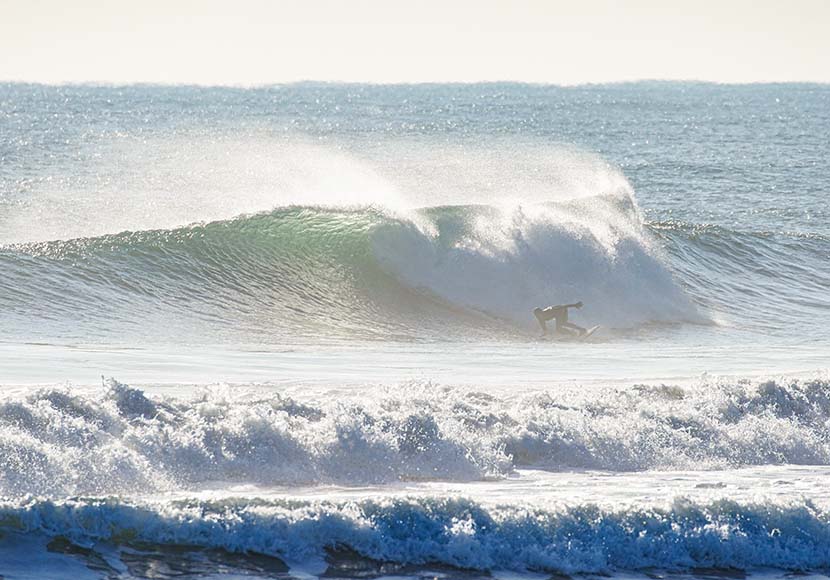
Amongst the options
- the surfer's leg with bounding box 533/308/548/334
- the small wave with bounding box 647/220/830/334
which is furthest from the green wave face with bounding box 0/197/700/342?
the small wave with bounding box 647/220/830/334

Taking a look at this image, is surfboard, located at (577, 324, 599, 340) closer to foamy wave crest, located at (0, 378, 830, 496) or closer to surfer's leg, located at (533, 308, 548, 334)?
surfer's leg, located at (533, 308, 548, 334)

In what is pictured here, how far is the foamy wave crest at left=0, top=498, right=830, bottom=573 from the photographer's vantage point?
730 cm

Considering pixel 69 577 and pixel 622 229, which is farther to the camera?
pixel 622 229

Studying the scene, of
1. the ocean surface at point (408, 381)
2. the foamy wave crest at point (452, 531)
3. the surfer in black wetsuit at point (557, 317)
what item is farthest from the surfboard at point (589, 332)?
the foamy wave crest at point (452, 531)

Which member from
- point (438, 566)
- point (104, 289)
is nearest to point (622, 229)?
point (104, 289)

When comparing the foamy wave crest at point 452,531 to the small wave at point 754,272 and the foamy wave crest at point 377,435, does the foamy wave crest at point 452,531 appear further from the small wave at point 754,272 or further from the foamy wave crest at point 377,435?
the small wave at point 754,272

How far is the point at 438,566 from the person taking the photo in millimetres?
7273

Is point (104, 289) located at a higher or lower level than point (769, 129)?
lower

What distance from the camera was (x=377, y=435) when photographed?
352 inches

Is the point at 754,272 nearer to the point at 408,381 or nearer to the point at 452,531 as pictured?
the point at 408,381

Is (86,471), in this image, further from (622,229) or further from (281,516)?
(622,229)

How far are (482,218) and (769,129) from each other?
46746mm

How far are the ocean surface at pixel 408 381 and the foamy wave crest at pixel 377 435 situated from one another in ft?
0.08

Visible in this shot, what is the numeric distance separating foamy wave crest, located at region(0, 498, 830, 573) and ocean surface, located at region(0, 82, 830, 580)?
0.05 feet
